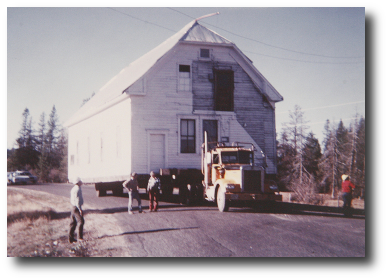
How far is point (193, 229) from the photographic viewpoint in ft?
38.6

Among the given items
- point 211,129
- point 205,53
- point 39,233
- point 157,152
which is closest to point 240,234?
point 39,233

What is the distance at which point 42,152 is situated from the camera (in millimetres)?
56312

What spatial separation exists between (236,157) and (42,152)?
1839 inches

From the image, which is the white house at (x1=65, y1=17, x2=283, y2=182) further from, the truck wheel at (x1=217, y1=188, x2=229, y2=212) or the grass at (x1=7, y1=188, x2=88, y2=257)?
the truck wheel at (x1=217, y1=188, x2=229, y2=212)

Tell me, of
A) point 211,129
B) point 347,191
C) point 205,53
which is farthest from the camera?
point 205,53

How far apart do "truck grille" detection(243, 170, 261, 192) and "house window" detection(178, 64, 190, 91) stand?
712 cm

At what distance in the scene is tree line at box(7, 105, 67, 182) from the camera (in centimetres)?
5175

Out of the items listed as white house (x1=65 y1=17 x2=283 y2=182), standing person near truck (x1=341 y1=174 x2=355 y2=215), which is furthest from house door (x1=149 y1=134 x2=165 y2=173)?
standing person near truck (x1=341 y1=174 x2=355 y2=215)

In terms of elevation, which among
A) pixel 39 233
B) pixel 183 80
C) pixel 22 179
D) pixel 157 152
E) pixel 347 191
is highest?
pixel 183 80

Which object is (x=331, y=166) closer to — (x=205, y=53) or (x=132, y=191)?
(x=205, y=53)

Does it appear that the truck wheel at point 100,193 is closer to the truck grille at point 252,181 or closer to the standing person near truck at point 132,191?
the standing person near truck at point 132,191

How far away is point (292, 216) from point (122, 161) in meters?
9.71

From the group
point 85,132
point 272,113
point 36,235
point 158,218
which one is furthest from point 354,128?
point 36,235

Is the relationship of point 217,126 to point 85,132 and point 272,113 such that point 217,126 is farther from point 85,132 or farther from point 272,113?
point 85,132
